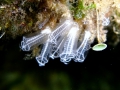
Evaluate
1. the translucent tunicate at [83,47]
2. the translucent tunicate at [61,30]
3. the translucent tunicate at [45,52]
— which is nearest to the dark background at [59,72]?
the translucent tunicate at [45,52]

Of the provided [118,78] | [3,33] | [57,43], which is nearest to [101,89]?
[118,78]

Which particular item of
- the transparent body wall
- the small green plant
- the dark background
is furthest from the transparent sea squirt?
the dark background

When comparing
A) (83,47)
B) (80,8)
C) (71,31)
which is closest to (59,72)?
Result: (83,47)

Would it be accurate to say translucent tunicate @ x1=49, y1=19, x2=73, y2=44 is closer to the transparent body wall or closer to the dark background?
the transparent body wall

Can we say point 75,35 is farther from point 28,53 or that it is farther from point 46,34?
point 28,53

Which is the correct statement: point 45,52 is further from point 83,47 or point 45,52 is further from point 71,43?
point 83,47

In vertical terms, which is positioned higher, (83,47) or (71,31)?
(71,31)
